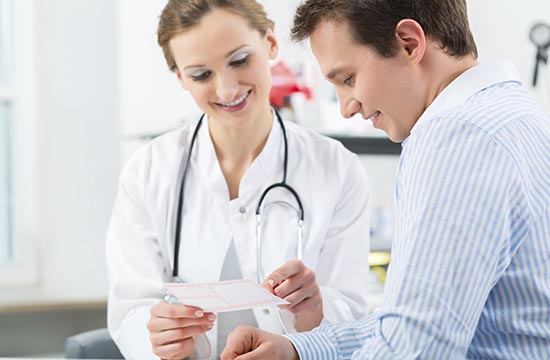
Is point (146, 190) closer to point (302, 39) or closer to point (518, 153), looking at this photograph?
point (302, 39)

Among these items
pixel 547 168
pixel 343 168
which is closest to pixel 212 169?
pixel 343 168

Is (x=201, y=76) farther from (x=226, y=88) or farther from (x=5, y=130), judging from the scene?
(x=5, y=130)

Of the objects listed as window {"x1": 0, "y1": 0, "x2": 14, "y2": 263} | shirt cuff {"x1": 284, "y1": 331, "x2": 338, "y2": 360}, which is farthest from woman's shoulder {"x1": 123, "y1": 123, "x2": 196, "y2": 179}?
window {"x1": 0, "y1": 0, "x2": 14, "y2": 263}

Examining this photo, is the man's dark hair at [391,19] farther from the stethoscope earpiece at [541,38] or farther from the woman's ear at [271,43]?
the stethoscope earpiece at [541,38]

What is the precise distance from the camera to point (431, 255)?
2.90ft

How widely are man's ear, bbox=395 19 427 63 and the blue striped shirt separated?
12 centimetres

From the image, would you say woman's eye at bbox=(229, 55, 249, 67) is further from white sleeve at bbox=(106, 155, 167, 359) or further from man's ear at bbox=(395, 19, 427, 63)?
man's ear at bbox=(395, 19, 427, 63)

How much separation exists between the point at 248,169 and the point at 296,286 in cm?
34

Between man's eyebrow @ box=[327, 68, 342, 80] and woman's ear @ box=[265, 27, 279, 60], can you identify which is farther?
woman's ear @ box=[265, 27, 279, 60]

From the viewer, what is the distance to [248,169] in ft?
5.56

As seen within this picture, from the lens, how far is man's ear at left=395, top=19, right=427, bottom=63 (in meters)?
1.04

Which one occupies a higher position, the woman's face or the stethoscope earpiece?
the stethoscope earpiece

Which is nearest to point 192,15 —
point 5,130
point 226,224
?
point 226,224

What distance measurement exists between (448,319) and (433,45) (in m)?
0.40
